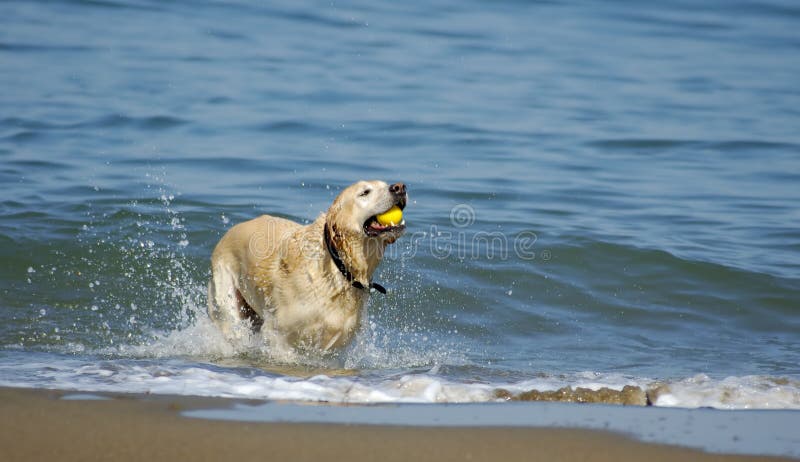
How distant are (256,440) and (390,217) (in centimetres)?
237

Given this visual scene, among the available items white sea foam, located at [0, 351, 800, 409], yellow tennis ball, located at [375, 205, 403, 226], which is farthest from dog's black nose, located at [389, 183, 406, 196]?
white sea foam, located at [0, 351, 800, 409]

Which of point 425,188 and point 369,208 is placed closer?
point 369,208

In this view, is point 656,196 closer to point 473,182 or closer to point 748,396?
point 473,182

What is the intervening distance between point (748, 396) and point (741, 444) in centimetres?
130

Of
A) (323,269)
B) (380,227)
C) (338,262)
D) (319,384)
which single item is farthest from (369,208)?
(319,384)

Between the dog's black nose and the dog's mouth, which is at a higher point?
→ the dog's black nose

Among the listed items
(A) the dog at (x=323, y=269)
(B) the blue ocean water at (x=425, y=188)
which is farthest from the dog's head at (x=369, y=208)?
(B) the blue ocean water at (x=425, y=188)

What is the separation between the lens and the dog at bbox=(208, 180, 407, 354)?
6.68m

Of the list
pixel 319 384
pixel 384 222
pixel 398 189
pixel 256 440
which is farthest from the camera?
pixel 384 222

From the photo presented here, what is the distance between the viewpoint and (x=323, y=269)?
22.6 feet

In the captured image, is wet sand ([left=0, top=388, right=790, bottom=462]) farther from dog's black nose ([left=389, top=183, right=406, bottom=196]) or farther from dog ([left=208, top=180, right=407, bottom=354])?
dog's black nose ([left=389, top=183, right=406, bottom=196])

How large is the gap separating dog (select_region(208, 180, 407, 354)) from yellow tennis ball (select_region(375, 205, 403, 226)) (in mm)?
34

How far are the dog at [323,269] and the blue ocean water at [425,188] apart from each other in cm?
24

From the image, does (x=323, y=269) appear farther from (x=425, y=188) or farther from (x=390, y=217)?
(x=425, y=188)
